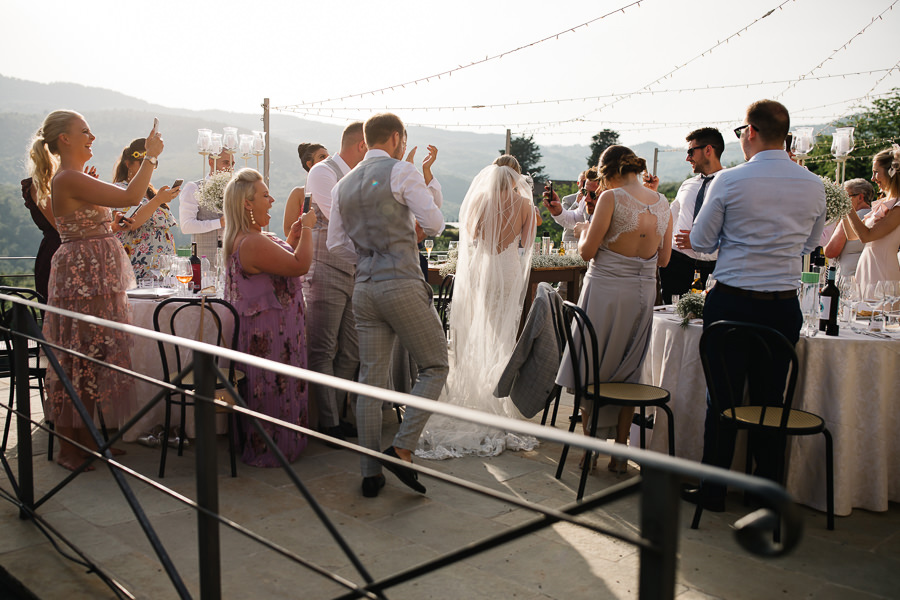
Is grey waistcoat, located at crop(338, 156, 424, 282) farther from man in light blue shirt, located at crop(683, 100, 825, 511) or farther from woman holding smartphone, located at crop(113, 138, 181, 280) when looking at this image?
woman holding smartphone, located at crop(113, 138, 181, 280)

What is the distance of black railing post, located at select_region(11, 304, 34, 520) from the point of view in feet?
9.36

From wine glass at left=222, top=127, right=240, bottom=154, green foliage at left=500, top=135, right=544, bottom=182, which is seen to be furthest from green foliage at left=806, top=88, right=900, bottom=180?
green foliage at left=500, top=135, right=544, bottom=182

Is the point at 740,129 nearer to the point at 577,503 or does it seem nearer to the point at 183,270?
the point at 577,503

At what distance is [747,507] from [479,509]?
1.27 m

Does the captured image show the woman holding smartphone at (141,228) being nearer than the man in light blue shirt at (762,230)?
No

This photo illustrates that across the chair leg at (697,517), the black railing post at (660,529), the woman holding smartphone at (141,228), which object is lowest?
the chair leg at (697,517)

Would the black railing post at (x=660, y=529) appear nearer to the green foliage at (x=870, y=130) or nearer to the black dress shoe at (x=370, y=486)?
the black dress shoe at (x=370, y=486)

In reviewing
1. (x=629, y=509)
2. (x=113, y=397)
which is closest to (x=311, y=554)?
(x=629, y=509)

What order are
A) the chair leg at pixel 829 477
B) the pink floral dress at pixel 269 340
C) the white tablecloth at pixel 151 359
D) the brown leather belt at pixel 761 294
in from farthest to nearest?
the white tablecloth at pixel 151 359 → the pink floral dress at pixel 269 340 → the brown leather belt at pixel 761 294 → the chair leg at pixel 829 477

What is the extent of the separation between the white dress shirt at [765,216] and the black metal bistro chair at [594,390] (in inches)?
26.1

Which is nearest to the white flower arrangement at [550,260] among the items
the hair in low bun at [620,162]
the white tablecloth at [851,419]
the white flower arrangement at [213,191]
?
the white flower arrangement at [213,191]

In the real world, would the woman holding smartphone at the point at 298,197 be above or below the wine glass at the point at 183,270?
above

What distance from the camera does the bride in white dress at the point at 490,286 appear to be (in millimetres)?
4750

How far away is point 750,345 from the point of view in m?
3.21
